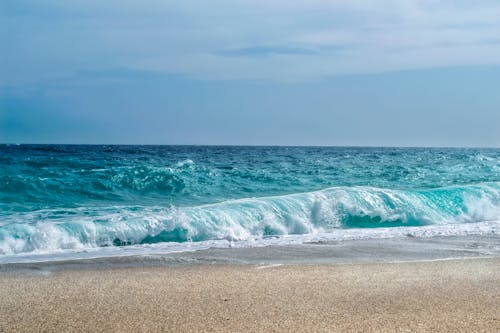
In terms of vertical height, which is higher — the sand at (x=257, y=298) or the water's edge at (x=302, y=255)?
the sand at (x=257, y=298)

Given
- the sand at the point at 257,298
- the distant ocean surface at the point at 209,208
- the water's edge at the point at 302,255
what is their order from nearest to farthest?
the sand at the point at 257,298 < the water's edge at the point at 302,255 < the distant ocean surface at the point at 209,208

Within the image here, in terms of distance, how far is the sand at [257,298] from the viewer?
190 inches

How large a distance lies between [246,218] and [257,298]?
6.82 meters

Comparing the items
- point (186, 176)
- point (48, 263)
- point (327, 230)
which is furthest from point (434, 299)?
point (186, 176)

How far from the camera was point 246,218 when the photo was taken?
12.5 m

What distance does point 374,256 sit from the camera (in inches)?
332

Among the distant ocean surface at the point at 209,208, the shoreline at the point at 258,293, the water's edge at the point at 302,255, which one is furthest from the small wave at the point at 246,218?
the shoreline at the point at 258,293

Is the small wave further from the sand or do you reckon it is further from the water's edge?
the sand

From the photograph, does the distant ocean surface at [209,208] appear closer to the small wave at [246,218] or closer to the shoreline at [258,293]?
the small wave at [246,218]

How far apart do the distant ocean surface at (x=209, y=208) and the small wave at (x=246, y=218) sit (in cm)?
2

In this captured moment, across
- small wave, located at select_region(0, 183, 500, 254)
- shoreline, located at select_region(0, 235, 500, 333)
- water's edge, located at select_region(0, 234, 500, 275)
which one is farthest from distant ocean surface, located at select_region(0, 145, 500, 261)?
Result: shoreline, located at select_region(0, 235, 500, 333)

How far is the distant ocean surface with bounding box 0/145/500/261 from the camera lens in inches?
423

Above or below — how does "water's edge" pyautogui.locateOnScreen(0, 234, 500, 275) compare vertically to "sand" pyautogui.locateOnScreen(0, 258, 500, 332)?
below

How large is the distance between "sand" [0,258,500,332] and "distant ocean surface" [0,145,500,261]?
2.68 m
